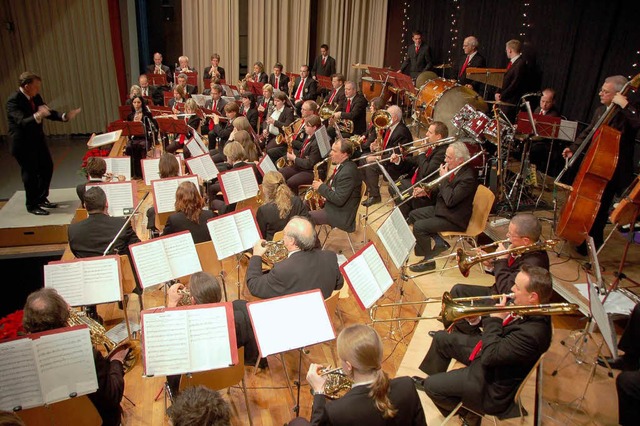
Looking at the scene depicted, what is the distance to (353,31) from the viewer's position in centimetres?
1375

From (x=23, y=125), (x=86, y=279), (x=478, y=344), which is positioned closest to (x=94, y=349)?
(x=86, y=279)

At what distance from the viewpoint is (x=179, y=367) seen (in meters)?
2.67

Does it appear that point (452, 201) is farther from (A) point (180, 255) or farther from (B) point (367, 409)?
(B) point (367, 409)

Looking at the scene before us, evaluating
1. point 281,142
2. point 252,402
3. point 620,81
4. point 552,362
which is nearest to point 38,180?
point 281,142

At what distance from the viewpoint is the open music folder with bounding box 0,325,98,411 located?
240cm

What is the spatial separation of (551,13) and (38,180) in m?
8.21

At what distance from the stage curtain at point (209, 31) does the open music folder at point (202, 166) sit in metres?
8.32

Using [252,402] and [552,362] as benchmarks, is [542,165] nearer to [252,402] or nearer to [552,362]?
[552,362]

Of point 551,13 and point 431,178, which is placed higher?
point 551,13

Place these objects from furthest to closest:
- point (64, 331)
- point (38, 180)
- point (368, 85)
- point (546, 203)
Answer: point (368, 85) → point (38, 180) → point (546, 203) → point (64, 331)

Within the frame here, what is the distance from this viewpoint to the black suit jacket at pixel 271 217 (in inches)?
188

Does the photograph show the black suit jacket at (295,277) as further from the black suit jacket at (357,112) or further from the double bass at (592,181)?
the black suit jacket at (357,112)

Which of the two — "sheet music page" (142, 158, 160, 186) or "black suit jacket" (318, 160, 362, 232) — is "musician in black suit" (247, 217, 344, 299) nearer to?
"black suit jacket" (318, 160, 362, 232)

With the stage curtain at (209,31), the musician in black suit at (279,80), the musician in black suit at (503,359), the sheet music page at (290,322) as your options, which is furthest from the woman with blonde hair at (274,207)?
the stage curtain at (209,31)
